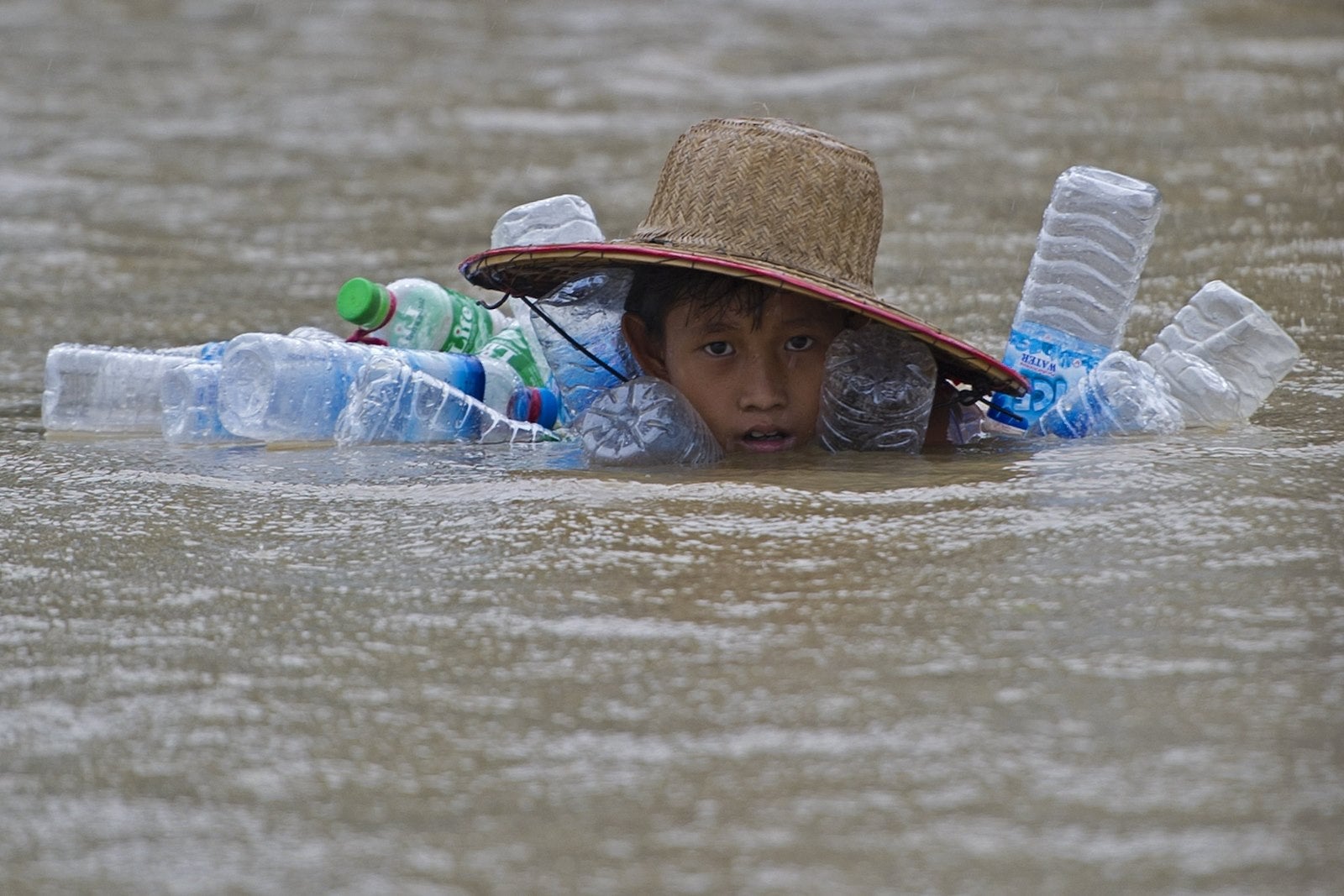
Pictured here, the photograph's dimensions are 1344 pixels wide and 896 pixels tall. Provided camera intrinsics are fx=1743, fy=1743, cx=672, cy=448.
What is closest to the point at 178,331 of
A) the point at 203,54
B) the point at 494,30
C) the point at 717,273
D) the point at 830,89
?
the point at 717,273

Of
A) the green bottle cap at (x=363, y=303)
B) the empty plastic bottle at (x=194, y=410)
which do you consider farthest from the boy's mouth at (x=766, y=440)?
the empty plastic bottle at (x=194, y=410)

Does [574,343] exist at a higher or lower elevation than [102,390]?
higher

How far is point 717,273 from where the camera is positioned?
3240mm

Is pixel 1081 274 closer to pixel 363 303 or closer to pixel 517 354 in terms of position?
Answer: pixel 517 354

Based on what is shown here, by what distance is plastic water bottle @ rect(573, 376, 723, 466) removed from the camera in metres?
3.26

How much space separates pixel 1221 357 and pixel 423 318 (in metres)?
1.81

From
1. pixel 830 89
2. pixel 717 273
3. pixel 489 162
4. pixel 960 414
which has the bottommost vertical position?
pixel 960 414

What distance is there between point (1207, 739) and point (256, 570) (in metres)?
1.38

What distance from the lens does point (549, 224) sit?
169 inches

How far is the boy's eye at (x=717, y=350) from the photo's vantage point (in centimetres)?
337

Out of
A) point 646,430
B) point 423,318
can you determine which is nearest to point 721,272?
point 646,430

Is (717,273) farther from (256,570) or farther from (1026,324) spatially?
(256,570)

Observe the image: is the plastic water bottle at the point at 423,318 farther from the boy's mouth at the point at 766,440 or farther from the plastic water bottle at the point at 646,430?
the boy's mouth at the point at 766,440

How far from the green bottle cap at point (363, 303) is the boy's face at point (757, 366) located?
0.74 metres
